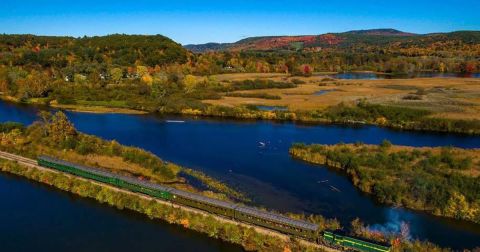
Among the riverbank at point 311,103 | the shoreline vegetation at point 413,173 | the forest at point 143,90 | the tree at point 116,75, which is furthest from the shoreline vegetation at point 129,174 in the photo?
the tree at point 116,75

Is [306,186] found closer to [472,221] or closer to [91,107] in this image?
[472,221]

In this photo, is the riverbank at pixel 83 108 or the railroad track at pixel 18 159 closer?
the railroad track at pixel 18 159

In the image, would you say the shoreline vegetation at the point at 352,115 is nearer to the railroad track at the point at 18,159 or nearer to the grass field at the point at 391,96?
the grass field at the point at 391,96

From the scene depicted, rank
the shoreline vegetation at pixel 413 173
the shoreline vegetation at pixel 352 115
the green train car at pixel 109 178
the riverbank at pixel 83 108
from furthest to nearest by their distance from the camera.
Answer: the riverbank at pixel 83 108 → the shoreline vegetation at pixel 352 115 → the shoreline vegetation at pixel 413 173 → the green train car at pixel 109 178

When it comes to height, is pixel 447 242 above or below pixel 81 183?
below

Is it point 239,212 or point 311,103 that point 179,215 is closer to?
point 239,212

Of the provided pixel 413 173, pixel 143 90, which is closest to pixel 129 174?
pixel 413 173

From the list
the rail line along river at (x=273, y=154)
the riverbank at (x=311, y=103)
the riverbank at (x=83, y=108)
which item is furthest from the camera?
the riverbank at (x=83, y=108)

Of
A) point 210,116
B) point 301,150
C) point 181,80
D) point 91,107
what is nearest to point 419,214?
point 301,150

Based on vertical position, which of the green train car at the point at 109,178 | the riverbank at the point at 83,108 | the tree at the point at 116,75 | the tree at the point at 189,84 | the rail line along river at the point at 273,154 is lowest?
the rail line along river at the point at 273,154
